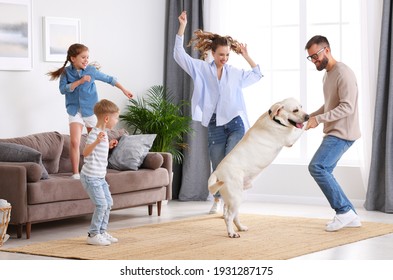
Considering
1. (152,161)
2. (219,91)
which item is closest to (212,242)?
(219,91)

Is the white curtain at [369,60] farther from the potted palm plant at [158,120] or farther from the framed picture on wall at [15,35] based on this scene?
the framed picture on wall at [15,35]

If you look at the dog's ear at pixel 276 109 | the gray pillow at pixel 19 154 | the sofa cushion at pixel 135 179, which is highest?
the dog's ear at pixel 276 109

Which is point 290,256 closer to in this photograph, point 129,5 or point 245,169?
point 245,169

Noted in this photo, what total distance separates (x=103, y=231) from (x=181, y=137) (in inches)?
118

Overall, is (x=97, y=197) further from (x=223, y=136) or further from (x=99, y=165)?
(x=223, y=136)

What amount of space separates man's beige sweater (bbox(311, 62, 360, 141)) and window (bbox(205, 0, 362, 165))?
6.05 ft

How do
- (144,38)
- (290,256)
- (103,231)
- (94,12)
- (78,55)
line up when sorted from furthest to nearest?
(144,38) < (94,12) < (78,55) < (103,231) < (290,256)

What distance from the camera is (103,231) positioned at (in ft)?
19.2

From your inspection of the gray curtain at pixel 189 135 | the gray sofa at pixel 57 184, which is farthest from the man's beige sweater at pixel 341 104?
the gray curtain at pixel 189 135

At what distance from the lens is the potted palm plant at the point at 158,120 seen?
840 cm

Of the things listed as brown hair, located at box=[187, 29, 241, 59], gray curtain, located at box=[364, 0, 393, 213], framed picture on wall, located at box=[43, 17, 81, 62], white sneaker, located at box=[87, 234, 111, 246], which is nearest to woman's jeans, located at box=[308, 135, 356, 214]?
brown hair, located at box=[187, 29, 241, 59]

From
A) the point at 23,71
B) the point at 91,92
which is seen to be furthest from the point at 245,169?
the point at 23,71

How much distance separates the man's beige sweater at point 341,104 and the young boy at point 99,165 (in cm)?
157

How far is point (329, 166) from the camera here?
6.41 metres
